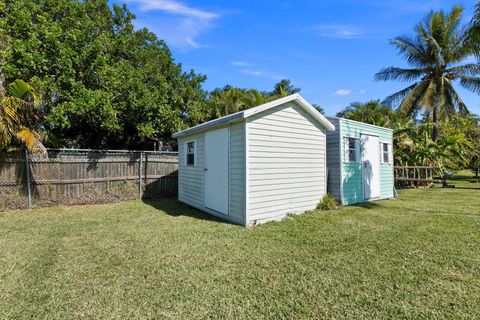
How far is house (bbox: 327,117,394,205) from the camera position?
8250mm

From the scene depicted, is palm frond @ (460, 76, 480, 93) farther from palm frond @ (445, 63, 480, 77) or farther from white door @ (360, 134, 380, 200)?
white door @ (360, 134, 380, 200)

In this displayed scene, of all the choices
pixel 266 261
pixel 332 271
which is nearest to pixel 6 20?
pixel 266 261

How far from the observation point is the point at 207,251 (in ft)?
14.4

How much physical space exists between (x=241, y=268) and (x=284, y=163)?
3552mm

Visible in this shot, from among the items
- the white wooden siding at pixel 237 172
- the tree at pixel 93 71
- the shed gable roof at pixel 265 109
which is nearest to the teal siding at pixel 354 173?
the shed gable roof at pixel 265 109

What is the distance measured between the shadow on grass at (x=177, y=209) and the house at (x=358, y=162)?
416 cm

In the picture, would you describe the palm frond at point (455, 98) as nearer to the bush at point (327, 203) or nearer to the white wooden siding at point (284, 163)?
the white wooden siding at point (284, 163)

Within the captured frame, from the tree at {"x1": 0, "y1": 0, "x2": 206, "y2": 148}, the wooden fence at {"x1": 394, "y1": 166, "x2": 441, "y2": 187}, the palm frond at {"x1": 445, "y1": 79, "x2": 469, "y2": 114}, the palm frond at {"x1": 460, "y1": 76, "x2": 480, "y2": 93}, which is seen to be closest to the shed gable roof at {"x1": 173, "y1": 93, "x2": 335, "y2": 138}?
the tree at {"x1": 0, "y1": 0, "x2": 206, "y2": 148}

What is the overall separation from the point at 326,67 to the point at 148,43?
9064 millimetres

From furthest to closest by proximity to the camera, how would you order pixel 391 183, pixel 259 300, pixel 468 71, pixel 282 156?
pixel 468 71, pixel 391 183, pixel 282 156, pixel 259 300

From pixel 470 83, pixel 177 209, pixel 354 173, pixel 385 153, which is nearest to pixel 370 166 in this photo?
pixel 354 173

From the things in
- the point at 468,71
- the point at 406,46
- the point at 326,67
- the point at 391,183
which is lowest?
the point at 391,183

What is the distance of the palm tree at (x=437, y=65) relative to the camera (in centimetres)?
1509

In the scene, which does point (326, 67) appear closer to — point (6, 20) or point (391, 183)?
point (391, 183)
